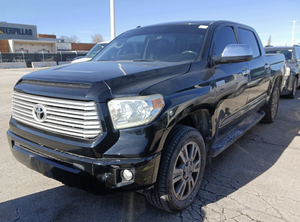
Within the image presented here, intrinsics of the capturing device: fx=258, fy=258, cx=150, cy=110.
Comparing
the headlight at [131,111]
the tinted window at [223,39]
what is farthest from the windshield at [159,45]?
the headlight at [131,111]

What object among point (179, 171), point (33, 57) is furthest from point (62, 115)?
point (33, 57)

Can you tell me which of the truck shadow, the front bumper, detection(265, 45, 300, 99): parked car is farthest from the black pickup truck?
detection(265, 45, 300, 99): parked car

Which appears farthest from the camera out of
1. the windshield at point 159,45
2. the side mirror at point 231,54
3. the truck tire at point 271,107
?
the truck tire at point 271,107

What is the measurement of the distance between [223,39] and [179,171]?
2040 mm

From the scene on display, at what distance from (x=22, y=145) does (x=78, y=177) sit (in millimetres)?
798

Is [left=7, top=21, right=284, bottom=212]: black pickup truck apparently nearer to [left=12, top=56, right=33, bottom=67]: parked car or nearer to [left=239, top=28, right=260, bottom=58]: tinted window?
[left=239, top=28, right=260, bottom=58]: tinted window

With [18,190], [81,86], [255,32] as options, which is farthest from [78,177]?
[255,32]

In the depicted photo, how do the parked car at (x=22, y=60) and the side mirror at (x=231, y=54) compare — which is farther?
the parked car at (x=22, y=60)

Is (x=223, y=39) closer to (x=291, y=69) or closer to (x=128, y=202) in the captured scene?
(x=128, y=202)

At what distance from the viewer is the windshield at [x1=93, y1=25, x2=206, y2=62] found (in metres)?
3.17

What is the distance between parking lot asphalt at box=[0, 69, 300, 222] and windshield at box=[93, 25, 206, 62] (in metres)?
1.59

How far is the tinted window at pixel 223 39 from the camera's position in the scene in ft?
10.8

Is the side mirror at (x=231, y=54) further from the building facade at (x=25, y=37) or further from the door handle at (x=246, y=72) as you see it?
the building facade at (x=25, y=37)

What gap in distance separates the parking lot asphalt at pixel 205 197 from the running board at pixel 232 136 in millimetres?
404
